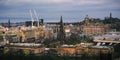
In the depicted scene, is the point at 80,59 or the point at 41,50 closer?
the point at 80,59

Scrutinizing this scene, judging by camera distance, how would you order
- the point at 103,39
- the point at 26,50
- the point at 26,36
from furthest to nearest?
1. the point at 26,36
2. the point at 103,39
3. the point at 26,50

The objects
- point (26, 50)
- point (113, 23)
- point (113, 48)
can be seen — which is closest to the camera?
point (113, 48)

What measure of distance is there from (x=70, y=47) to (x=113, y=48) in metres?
1.23

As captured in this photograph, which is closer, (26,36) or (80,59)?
(80,59)

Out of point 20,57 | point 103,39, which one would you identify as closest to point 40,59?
point 20,57

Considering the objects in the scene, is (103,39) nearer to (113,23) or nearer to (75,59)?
(75,59)

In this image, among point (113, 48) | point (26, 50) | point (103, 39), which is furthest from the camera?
point (103, 39)

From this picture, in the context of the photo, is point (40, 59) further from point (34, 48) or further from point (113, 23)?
point (113, 23)

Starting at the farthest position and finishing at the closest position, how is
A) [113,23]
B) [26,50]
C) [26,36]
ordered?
[113,23], [26,36], [26,50]

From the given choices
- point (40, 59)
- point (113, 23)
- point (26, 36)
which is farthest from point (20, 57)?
point (113, 23)

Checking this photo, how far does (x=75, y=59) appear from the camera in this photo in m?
6.50

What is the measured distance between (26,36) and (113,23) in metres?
5.52

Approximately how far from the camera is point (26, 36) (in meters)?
11.5

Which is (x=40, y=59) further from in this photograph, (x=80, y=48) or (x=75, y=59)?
(x=80, y=48)
